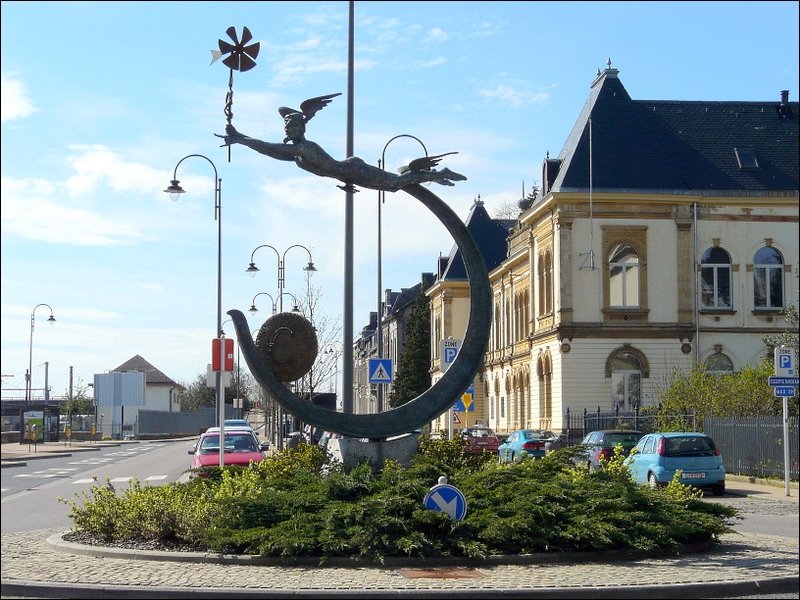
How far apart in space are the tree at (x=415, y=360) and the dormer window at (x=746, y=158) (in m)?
38.9

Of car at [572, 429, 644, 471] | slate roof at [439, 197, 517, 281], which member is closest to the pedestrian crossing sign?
car at [572, 429, 644, 471]

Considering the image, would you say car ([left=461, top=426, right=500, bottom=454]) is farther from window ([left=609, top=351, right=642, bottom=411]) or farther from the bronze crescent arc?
the bronze crescent arc

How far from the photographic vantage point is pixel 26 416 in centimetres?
6800

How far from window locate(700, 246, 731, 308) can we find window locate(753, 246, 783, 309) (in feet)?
4.41

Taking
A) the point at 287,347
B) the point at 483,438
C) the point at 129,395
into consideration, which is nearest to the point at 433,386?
the point at 287,347

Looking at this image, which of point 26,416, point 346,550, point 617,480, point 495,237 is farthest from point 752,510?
point 495,237

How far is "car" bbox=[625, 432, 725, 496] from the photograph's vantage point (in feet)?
88.2

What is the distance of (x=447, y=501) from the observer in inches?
535

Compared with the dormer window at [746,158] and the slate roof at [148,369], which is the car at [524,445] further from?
the slate roof at [148,369]

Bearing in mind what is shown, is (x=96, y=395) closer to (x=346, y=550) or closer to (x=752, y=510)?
(x=752, y=510)

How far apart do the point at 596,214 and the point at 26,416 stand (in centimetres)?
3633

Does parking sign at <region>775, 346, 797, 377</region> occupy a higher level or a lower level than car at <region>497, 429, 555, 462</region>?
higher

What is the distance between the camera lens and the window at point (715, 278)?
56.2 metres

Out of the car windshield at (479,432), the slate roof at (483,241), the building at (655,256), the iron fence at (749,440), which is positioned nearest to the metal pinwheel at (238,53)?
the iron fence at (749,440)
